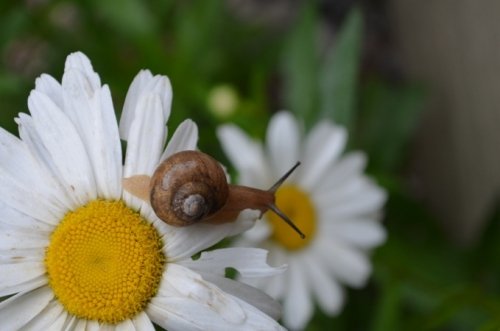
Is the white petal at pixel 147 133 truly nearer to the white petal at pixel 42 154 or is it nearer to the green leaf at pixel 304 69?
the white petal at pixel 42 154

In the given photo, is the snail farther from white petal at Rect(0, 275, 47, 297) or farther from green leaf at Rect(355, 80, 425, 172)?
green leaf at Rect(355, 80, 425, 172)

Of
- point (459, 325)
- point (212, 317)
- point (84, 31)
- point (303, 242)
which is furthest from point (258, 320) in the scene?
point (84, 31)

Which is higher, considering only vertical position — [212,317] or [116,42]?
[212,317]

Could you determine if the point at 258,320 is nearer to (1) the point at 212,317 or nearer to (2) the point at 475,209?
(1) the point at 212,317

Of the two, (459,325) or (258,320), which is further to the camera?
(459,325)

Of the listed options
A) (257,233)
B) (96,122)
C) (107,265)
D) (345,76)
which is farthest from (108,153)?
(345,76)

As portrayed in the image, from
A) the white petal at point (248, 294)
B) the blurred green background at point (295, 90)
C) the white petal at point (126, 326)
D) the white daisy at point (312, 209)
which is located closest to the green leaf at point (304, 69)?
the blurred green background at point (295, 90)
